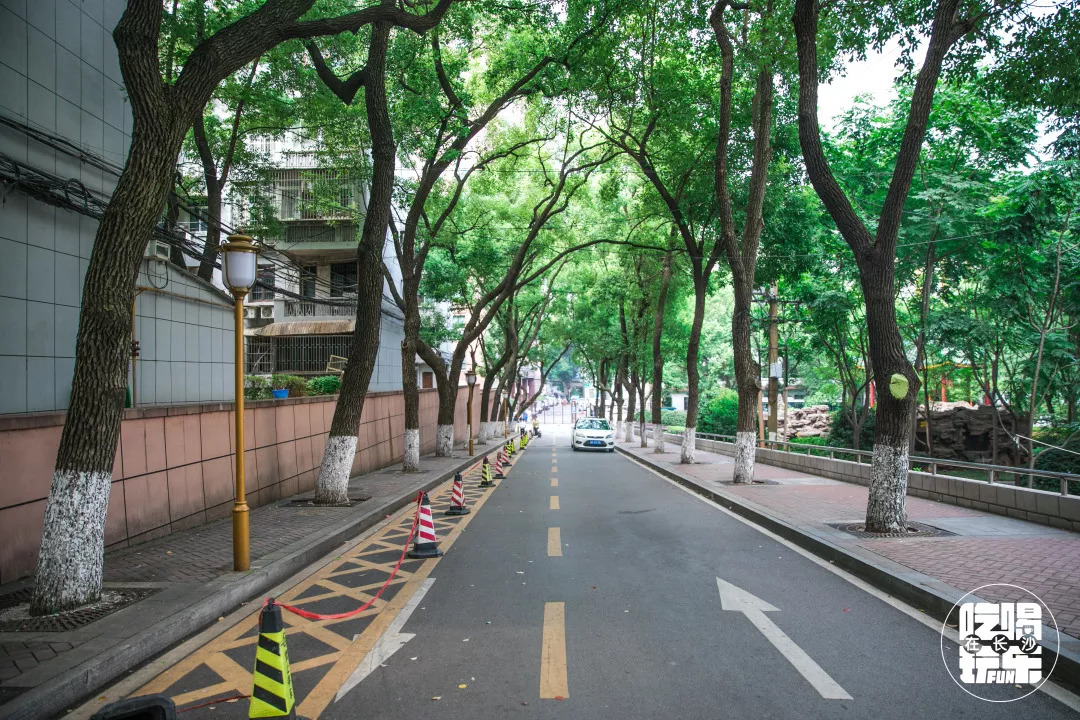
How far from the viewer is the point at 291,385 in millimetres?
16750

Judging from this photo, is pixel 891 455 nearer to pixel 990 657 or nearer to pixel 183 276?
pixel 990 657

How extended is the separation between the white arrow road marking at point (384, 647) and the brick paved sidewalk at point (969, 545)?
4.90 m

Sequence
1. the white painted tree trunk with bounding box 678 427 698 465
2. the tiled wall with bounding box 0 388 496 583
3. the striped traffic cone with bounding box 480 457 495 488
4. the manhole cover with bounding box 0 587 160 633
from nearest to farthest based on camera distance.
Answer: the manhole cover with bounding box 0 587 160 633 → the tiled wall with bounding box 0 388 496 583 → the striped traffic cone with bounding box 480 457 495 488 → the white painted tree trunk with bounding box 678 427 698 465

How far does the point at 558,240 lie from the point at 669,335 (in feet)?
31.9

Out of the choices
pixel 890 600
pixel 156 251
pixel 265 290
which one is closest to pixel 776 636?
pixel 890 600

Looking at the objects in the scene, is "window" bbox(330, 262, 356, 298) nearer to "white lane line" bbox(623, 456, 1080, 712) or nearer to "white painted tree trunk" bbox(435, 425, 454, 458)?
"white painted tree trunk" bbox(435, 425, 454, 458)

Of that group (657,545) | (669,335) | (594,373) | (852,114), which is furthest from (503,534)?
(594,373)

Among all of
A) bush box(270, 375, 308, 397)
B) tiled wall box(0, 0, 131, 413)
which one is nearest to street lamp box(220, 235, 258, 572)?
tiled wall box(0, 0, 131, 413)

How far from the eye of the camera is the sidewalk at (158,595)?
164 inches

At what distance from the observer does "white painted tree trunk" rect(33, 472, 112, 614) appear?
5445 millimetres

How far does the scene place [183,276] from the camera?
13.3 meters

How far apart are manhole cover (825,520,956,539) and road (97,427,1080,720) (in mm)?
1143

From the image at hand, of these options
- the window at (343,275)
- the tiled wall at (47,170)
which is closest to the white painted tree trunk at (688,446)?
the window at (343,275)

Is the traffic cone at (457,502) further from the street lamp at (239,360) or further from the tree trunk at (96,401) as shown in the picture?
the tree trunk at (96,401)
